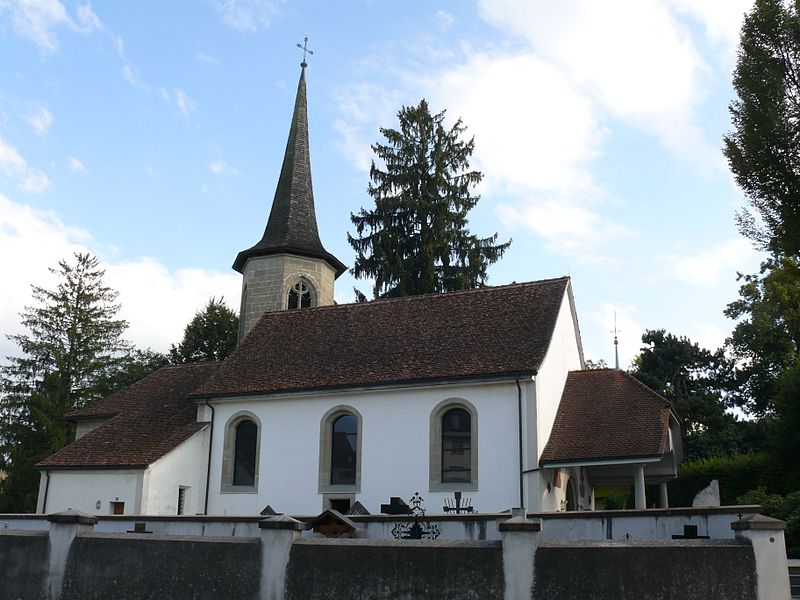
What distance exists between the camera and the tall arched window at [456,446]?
1973 cm

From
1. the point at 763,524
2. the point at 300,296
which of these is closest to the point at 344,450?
the point at 300,296

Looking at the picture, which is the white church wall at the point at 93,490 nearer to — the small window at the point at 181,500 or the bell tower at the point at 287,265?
the small window at the point at 181,500

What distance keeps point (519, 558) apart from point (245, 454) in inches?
560

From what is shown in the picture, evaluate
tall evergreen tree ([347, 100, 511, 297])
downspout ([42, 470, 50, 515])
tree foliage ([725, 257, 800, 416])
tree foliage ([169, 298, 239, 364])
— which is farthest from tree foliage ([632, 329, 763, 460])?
downspout ([42, 470, 50, 515])

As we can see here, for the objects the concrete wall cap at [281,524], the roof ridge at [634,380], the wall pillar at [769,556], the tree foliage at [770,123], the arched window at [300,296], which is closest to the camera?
the wall pillar at [769,556]

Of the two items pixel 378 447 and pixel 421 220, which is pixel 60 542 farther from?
pixel 421 220

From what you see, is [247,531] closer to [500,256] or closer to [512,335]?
[512,335]

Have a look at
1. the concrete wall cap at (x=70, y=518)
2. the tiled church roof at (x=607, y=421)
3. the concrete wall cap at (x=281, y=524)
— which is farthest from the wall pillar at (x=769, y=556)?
the concrete wall cap at (x=70, y=518)

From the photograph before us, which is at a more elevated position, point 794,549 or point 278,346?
point 278,346

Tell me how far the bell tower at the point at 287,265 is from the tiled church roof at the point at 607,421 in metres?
11.1

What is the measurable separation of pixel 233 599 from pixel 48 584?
322cm

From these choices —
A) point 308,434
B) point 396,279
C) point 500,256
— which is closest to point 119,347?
point 396,279

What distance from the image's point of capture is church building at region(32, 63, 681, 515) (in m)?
19.4

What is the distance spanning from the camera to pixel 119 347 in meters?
43.3
